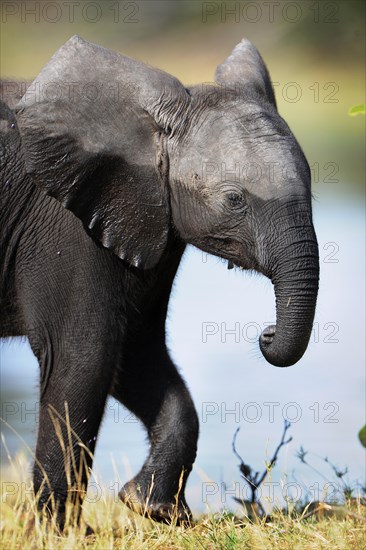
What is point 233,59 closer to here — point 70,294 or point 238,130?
point 238,130

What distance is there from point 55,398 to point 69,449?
32 centimetres

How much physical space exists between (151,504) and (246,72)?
2.38 metres

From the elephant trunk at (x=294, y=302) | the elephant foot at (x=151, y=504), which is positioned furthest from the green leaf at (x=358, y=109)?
the elephant foot at (x=151, y=504)

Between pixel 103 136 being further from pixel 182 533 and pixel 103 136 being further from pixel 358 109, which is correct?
pixel 182 533

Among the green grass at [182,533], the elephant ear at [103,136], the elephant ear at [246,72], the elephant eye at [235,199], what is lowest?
the green grass at [182,533]

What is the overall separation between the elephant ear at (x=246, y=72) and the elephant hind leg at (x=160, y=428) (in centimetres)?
161

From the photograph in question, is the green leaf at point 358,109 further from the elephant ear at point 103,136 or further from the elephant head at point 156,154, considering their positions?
the elephant ear at point 103,136

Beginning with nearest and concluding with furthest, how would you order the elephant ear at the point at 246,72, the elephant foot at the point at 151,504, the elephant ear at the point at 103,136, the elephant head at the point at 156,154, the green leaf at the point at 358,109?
the green leaf at the point at 358,109, the elephant head at the point at 156,154, the elephant ear at the point at 103,136, the elephant ear at the point at 246,72, the elephant foot at the point at 151,504

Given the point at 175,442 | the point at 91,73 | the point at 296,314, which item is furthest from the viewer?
the point at 175,442

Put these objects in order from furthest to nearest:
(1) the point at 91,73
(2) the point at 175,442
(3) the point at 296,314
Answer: (2) the point at 175,442, (1) the point at 91,73, (3) the point at 296,314

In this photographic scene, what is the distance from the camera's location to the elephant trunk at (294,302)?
669cm

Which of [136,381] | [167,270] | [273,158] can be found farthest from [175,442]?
[273,158]

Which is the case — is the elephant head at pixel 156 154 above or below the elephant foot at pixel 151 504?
above

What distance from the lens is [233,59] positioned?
757 centimetres
